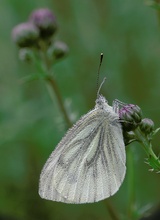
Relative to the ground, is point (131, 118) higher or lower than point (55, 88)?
lower

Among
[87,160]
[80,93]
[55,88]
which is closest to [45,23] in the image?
[55,88]

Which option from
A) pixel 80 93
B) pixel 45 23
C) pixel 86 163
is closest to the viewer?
pixel 86 163

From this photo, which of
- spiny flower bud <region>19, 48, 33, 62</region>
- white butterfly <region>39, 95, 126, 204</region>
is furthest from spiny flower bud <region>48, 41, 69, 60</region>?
white butterfly <region>39, 95, 126, 204</region>

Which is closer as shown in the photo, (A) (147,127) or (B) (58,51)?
(A) (147,127)

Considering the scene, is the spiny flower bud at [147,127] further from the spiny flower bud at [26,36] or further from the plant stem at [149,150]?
the spiny flower bud at [26,36]

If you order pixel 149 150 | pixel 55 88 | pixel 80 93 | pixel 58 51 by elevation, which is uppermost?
pixel 80 93

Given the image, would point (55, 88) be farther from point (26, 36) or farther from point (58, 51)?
point (26, 36)

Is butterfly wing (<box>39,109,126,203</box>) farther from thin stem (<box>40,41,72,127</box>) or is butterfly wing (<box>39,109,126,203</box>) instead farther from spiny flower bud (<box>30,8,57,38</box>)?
spiny flower bud (<box>30,8,57,38</box>)
